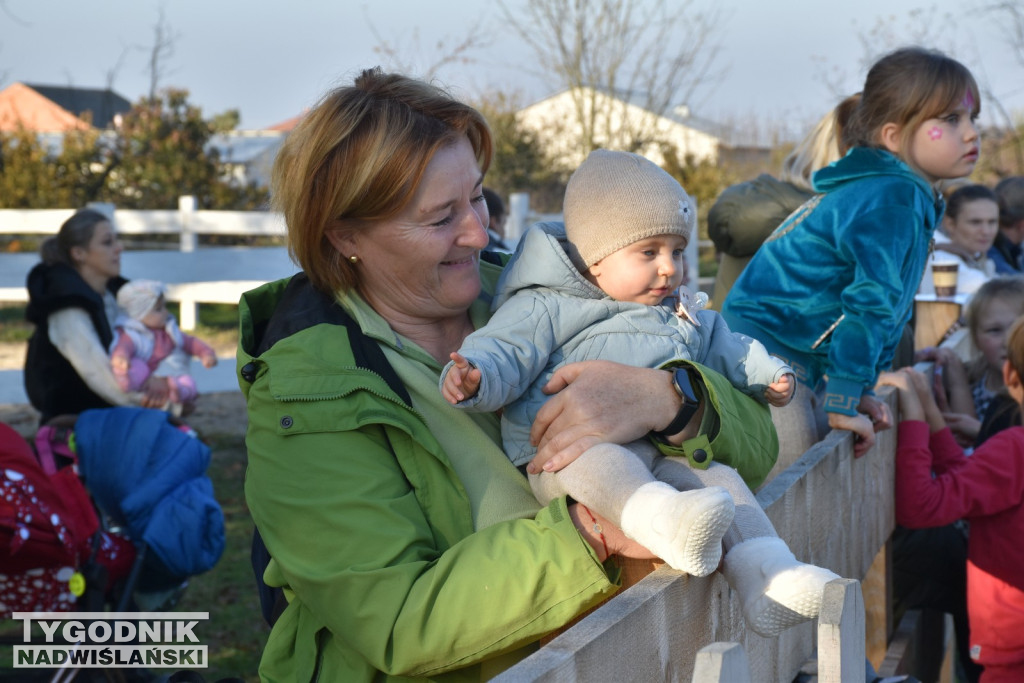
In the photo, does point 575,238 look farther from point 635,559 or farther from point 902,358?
point 902,358

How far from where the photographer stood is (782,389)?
2.44 m

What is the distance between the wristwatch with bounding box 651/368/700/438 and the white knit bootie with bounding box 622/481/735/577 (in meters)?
0.35

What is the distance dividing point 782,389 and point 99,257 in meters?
4.90

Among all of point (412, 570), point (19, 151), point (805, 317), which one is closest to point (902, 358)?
point (805, 317)

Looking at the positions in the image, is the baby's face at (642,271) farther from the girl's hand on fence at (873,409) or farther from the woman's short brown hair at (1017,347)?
the woman's short brown hair at (1017,347)

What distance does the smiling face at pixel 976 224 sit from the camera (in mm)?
6914

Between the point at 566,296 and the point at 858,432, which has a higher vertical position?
the point at 566,296

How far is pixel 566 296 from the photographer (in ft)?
7.72

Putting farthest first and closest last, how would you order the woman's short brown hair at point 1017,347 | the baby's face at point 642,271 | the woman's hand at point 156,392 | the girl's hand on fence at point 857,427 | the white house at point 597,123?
the white house at point 597,123 → the woman's hand at point 156,392 → the woman's short brown hair at point 1017,347 → the girl's hand on fence at point 857,427 → the baby's face at point 642,271

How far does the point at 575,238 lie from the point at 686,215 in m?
0.25

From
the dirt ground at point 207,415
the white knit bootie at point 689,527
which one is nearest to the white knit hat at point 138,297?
the dirt ground at point 207,415

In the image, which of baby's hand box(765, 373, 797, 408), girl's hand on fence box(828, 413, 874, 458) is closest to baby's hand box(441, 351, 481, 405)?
baby's hand box(765, 373, 797, 408)

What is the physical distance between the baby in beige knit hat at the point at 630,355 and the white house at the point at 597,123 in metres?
14.4

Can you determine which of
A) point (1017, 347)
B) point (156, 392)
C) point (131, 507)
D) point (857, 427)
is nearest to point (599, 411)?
point (857, 427)
